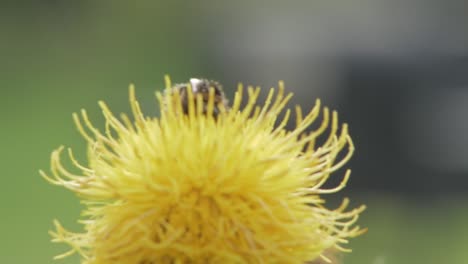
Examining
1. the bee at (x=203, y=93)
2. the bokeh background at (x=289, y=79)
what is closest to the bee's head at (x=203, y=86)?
the bee at (x=203, y=93)

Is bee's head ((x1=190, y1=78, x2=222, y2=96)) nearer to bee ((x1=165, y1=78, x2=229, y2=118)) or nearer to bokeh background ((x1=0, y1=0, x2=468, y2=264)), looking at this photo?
bee ((x1=165, y1=78, x2=229, y2=118))

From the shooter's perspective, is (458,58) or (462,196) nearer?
(462,196)

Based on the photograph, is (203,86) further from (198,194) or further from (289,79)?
(289,79)

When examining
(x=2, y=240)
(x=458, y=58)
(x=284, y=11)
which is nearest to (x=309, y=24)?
(x=284, y=11)

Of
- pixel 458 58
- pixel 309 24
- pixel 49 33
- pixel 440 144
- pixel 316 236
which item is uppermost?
pixel 49 33

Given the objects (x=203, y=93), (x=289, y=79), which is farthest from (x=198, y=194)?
(x=289, y=79)

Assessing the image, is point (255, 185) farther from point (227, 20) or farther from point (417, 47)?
point (227, 20)
